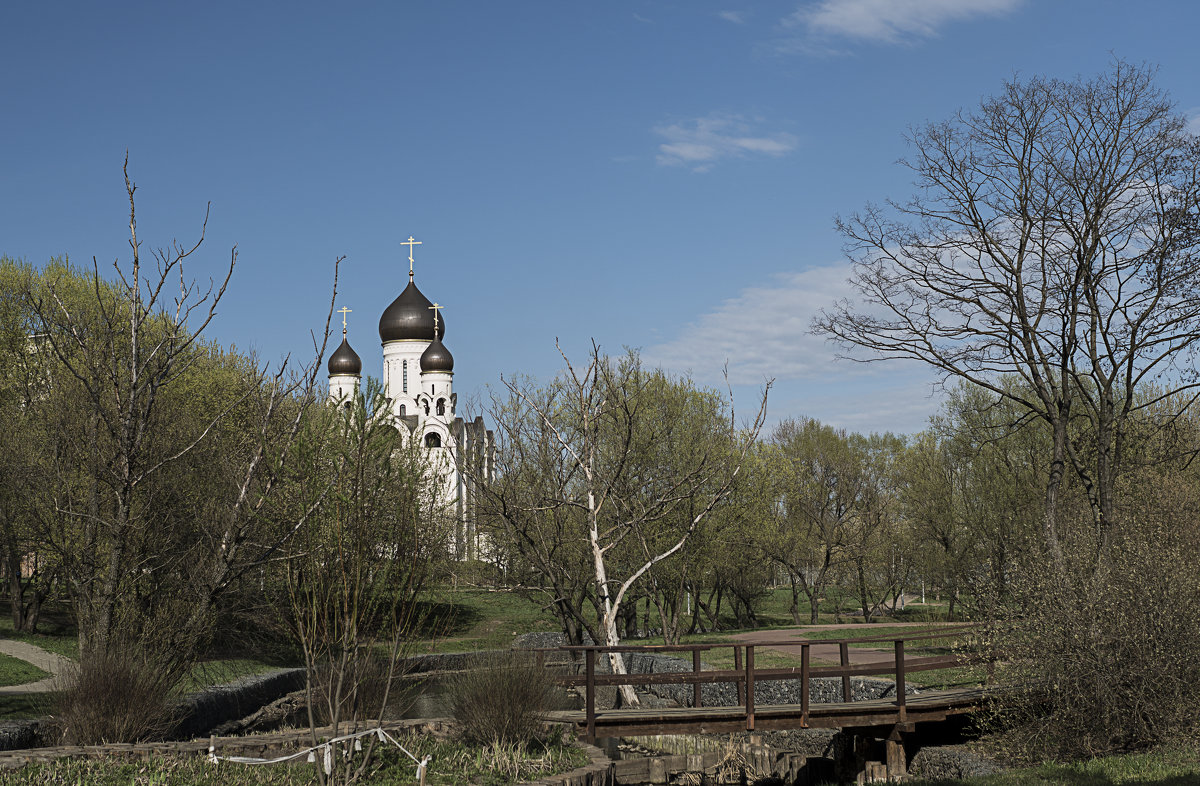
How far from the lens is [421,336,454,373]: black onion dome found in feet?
216

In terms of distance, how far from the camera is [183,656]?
44.8 feet

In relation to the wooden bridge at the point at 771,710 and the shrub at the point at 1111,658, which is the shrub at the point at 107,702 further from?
the shrub at the point at 1111,658

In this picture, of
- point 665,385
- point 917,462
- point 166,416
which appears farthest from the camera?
point 917,462

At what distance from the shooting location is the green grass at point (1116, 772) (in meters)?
9.88

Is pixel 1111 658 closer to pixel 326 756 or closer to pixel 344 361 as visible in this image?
pixel 326 756

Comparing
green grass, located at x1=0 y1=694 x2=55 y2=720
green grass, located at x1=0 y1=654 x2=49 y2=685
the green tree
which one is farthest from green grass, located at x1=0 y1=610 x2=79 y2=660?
the green tree

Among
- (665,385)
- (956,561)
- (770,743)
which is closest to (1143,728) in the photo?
(770,743)

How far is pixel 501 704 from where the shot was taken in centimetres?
1174

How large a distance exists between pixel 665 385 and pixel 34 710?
1951cm

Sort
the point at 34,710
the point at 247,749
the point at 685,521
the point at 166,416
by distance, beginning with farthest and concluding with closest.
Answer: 1. the point at 685,521
2. the point at 166,416
3. the point at 34,710
4. the point at 247,749

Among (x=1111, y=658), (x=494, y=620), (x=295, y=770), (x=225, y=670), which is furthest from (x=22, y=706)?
(x=494, y=620)

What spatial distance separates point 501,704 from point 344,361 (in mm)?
59599

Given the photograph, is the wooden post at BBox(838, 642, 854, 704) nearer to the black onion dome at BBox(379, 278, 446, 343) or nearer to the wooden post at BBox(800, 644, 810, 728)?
the wooden post at BBox(800, 644, 810, 728)

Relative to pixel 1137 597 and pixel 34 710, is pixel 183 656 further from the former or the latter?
pixel 1137 597
